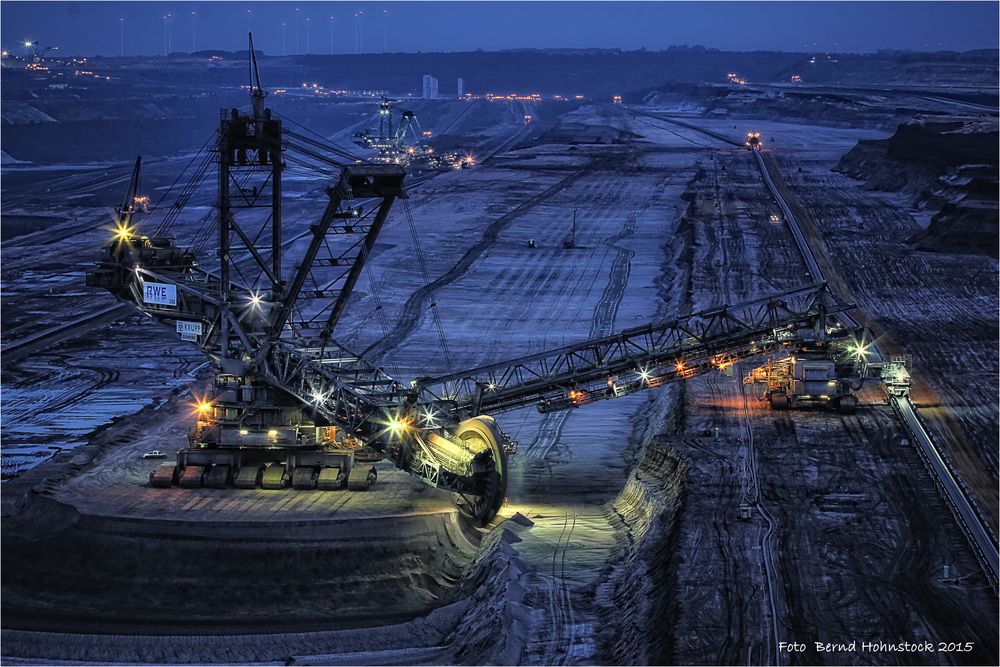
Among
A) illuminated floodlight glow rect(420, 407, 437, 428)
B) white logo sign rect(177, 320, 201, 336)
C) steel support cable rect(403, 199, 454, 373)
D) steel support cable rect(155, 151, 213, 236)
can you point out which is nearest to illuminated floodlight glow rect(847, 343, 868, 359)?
illuminated floodlight glow rect(420, 407, 437, 428)

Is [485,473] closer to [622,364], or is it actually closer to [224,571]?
[224,571]

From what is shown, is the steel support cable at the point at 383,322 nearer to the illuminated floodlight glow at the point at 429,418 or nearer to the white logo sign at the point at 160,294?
the white logo sign at the point at 160,294

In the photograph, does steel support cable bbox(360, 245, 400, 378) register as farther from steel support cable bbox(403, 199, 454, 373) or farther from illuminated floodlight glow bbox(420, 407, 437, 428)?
illuminated floodlight glow bbox(420, 407, 437, 428)

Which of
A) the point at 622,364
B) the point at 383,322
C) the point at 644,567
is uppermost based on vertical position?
the point at 383,322

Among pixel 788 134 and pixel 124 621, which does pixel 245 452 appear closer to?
pixel 124 621

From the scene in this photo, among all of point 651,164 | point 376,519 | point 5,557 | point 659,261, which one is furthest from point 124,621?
point 651,164

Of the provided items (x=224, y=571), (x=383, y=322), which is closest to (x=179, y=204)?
(x=224, y=571)
